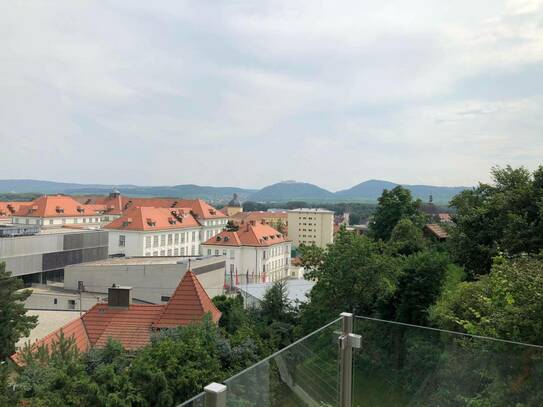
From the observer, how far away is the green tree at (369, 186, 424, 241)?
31109 mm

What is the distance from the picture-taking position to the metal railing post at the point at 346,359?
3557 millimetres

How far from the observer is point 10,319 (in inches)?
611

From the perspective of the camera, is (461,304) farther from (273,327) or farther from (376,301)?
(273,327)

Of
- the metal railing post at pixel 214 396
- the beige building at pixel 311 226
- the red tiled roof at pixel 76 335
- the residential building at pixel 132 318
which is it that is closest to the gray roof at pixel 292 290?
the residential building at pixel 132 318

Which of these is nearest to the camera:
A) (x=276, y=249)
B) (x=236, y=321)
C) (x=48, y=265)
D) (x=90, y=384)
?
(x=90, y=384)

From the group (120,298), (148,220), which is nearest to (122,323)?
(120,298)

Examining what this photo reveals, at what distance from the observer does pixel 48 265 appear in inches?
1363

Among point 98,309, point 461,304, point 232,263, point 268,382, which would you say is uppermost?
point 268,382

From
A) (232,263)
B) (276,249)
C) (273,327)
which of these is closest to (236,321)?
(273,327)

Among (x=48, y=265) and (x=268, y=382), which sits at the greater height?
(x=268, y=382)

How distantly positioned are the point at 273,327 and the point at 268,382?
17.4m

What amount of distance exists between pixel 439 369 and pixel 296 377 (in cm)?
130

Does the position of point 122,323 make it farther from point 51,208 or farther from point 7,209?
point 7,209

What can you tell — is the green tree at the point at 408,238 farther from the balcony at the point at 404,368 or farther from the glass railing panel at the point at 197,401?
the glass railing panel at the point at 197,401
